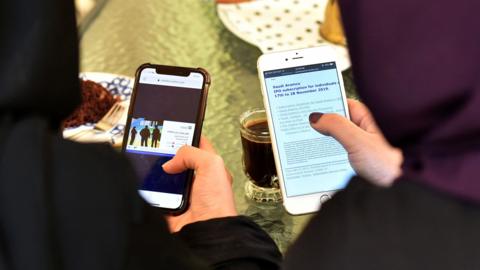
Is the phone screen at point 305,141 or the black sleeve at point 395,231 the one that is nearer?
the black sleeve at point 395,231

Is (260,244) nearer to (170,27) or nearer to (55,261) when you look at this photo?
(55,261)

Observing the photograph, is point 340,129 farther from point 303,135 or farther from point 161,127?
point 161,127

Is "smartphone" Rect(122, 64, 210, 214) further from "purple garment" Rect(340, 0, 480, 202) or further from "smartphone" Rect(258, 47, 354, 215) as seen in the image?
"purple garment" Rect(340, 0, 480, 202)

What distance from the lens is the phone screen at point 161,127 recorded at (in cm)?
69

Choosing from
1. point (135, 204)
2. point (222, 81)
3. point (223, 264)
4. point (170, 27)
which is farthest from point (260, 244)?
point (170, 27)

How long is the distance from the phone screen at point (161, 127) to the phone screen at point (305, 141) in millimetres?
87

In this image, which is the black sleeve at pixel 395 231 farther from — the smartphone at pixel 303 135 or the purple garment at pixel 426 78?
the smartphone at pixel 303 135

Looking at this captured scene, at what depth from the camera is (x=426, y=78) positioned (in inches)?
9.7

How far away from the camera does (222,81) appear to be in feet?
2.85

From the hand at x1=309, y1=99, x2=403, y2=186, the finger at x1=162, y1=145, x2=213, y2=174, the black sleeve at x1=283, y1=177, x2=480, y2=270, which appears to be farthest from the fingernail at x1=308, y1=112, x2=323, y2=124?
the black sleeve at x1=283, y1=177, x2=480, y2=270

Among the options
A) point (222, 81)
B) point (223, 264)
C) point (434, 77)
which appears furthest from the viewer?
point (222, 81)

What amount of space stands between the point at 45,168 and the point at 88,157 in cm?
2

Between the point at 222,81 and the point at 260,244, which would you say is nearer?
the point at 260,244

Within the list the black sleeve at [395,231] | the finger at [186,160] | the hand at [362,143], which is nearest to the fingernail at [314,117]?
the hand at [362,143]
